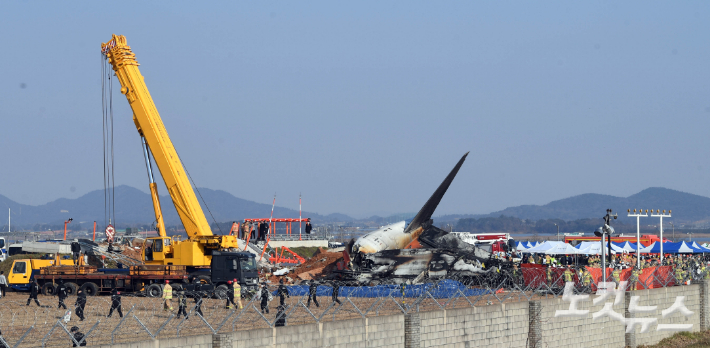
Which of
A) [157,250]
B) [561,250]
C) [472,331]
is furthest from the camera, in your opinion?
[561,250]

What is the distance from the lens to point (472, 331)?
2289 cm

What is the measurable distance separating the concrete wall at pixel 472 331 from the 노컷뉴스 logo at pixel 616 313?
173mm

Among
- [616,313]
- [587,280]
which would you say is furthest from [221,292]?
[616,313]

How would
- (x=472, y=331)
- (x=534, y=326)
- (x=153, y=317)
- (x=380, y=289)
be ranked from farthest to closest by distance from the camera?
(x=380, y=289), (x=153, y=317), (x=534, y=326), (x=472, y=331)

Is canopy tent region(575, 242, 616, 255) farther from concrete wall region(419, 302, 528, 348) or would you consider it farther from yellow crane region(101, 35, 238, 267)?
concrete wall region(419, 302, 528, 348)

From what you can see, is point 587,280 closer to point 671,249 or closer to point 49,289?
point 49,289

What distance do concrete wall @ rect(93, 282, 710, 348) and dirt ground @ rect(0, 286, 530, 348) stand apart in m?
0.49

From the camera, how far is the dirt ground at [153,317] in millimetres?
19688

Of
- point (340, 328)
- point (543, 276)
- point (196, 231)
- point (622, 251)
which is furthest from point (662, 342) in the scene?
point (622, 251)

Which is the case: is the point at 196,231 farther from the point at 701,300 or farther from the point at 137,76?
the point at 701,300

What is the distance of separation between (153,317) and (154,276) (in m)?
12.2

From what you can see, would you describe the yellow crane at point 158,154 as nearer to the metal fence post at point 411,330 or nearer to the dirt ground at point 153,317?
the dirt ground at point 153,317

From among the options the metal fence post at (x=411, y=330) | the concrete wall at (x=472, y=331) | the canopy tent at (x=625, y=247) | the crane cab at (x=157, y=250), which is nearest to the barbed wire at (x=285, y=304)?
the metal fence post at (x=411, y=330)

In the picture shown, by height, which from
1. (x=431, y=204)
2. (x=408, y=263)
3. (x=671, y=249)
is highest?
(x=431, y=204)
